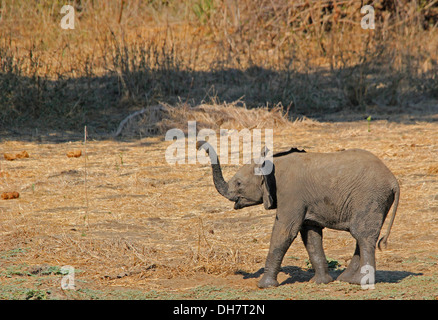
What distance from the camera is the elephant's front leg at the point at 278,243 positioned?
5285 mm

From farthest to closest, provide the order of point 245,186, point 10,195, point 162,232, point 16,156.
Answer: point 16,156 → point 10,195 → point 162,232 → point 245,186

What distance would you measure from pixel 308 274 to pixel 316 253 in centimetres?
45

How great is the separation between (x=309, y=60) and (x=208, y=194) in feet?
27.4

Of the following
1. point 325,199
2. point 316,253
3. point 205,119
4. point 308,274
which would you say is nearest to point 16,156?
point 205,119

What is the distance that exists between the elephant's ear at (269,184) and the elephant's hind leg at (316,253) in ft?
1.33

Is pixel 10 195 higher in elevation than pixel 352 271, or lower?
higher

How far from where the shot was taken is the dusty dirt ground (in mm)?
5355

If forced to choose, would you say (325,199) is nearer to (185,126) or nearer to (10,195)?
(10,195)

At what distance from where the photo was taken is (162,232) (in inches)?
284

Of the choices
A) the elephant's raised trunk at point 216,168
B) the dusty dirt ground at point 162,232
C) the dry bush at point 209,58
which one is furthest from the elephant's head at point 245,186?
the dry bush at point 209,58

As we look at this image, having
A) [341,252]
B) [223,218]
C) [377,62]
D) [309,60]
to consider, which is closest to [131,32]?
[309,60]

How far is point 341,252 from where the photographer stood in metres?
6.38

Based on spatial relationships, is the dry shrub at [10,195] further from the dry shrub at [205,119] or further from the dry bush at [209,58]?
the dry bush at [209,58]
